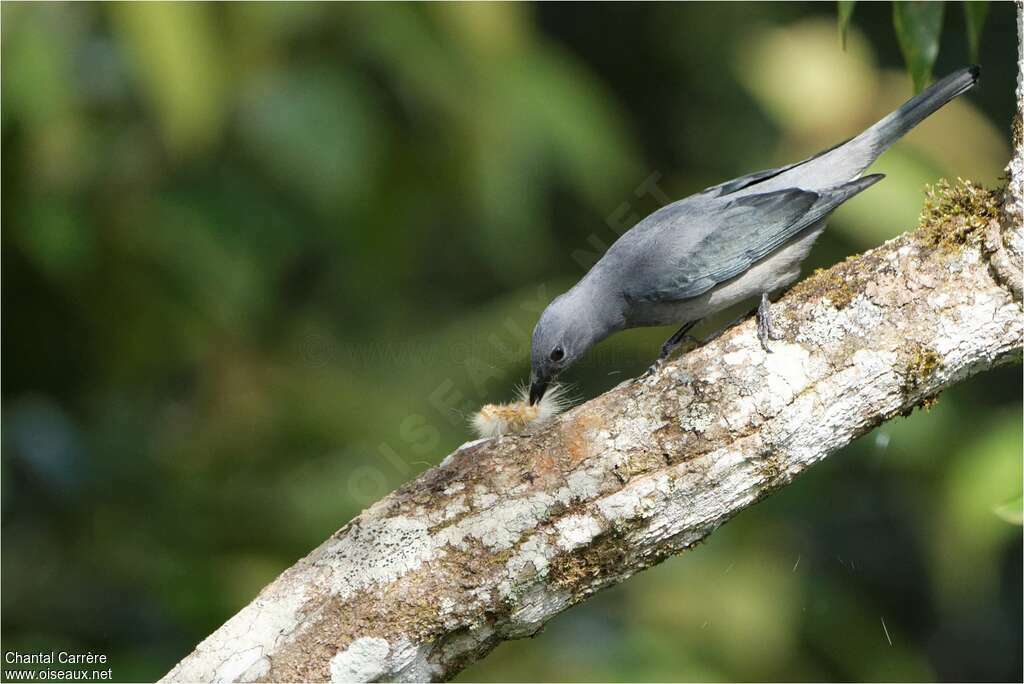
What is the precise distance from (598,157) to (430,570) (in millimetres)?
4049

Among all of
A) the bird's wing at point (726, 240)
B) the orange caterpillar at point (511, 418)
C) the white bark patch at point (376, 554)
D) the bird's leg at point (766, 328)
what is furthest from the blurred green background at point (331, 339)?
the white bark patch at point (376, 554)

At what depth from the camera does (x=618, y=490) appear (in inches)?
113

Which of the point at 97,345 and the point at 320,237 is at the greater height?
the point at 320,237

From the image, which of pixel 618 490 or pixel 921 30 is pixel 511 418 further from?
pixel 921 30

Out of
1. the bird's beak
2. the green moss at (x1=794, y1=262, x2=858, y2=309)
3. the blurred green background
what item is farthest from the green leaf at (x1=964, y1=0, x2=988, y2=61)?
the blurred green background

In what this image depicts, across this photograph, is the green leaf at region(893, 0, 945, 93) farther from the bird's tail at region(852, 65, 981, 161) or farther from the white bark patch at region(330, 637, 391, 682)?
the white bark patch at region(330, 637, 391, 682)

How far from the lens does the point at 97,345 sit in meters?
6.70

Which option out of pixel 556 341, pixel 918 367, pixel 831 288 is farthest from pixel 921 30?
pixel 556 341

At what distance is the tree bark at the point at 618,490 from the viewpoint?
2.85 metres

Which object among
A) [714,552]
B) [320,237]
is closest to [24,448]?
[320,237]

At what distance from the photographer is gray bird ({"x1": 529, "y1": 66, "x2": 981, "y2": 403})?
4016mm

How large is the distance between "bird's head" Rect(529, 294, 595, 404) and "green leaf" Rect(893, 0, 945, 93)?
5.12 feet

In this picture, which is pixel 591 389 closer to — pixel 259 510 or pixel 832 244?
pixel 259 510

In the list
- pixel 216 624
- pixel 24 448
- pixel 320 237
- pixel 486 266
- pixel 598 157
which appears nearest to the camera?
pixel 216 624
